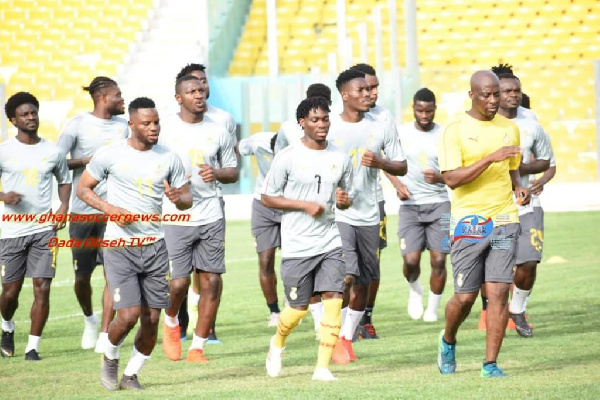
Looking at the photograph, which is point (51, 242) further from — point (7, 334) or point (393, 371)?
point (393, 371)

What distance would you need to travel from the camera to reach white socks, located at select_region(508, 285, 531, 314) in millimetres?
12047

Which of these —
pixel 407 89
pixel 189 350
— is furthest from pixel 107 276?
pixel 407 89

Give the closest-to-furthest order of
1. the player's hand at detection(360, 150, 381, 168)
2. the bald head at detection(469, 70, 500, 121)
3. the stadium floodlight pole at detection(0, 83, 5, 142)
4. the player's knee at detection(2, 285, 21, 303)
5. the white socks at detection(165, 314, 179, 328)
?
the bald head at detection(469, 70, 500, 121)
the player's hand at detection(360, 150, 381, 168)
the white socks at detection(165, 314, 179, 328)
the player's knee at detection(2, 285, 21, 303)
the stadium floodlight pole at detection(0, 83, 5, 142)

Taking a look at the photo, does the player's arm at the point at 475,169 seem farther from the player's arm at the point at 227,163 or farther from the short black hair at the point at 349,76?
the player's arm at the point at 227,163

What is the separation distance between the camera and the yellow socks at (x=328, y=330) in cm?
945

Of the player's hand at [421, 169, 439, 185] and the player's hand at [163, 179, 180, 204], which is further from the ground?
the player's hand at [163, 179, 180, 204]

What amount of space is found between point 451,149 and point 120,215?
7.94ft

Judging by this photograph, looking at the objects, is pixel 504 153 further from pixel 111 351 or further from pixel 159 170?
pixel 111 351

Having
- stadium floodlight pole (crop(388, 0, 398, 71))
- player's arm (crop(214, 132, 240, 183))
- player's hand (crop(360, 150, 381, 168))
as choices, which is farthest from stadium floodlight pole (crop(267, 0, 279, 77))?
player's hand (crop(360, 150, 381, 168))

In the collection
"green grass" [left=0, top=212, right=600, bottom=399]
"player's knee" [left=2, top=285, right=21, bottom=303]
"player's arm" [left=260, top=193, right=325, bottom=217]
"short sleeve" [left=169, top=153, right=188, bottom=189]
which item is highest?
"short sleeve" [left=169, top=153, right=188, bottom=189]

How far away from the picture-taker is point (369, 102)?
1075 cm

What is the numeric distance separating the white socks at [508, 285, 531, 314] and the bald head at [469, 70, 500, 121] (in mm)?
3374

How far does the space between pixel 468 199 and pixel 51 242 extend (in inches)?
167

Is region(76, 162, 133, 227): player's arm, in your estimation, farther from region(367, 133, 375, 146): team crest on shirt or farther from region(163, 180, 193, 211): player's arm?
region(367, 133, 375, 146): team crest on shirt
